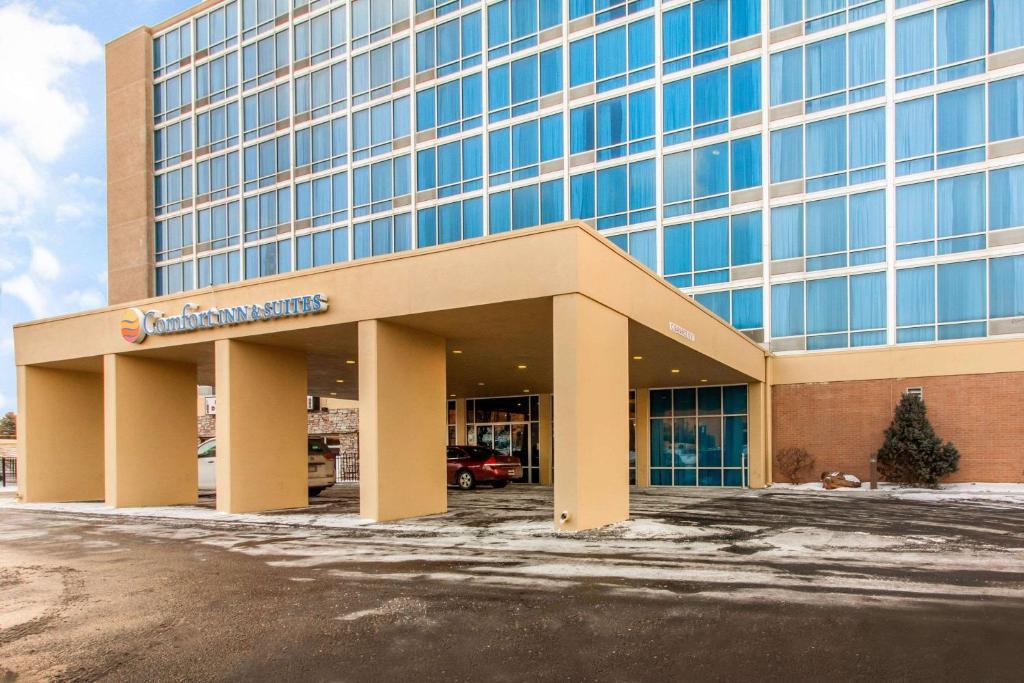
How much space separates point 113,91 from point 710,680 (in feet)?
160

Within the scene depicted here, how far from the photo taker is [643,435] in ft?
86.8

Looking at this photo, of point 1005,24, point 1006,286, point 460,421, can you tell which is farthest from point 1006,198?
point 460,421

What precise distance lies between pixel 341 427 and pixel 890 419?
22284 millimetres

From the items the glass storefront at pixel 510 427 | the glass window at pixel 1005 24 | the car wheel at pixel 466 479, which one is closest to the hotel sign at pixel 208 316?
the car wheel at pixel 466 479

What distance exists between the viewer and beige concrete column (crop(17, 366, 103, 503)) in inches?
790

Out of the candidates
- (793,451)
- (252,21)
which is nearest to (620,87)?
(793,451)

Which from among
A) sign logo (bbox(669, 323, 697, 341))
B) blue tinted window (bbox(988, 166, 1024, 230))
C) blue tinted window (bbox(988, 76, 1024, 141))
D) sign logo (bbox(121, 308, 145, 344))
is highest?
blue tinted window (bbox(988, 76, 1024, 141))

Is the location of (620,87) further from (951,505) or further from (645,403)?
(951,505)

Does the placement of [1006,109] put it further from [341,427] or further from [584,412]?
[341,427]

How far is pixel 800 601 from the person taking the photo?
6.99 m

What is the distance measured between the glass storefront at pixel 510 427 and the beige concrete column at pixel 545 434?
230 mm

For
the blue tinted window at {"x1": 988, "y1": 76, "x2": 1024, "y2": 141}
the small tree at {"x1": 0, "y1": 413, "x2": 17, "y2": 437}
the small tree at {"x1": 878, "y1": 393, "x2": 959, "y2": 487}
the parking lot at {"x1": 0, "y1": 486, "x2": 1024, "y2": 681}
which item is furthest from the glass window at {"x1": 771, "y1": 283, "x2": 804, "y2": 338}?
the small tree at {"x1": 0, "y1": 413, "x2": 17, "y2": 437}

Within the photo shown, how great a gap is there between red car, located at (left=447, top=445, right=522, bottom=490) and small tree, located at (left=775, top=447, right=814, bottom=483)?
9.13 metres

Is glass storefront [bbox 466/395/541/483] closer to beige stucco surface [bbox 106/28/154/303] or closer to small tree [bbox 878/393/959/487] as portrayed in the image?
small tree [bbox 878/393/959/487]
